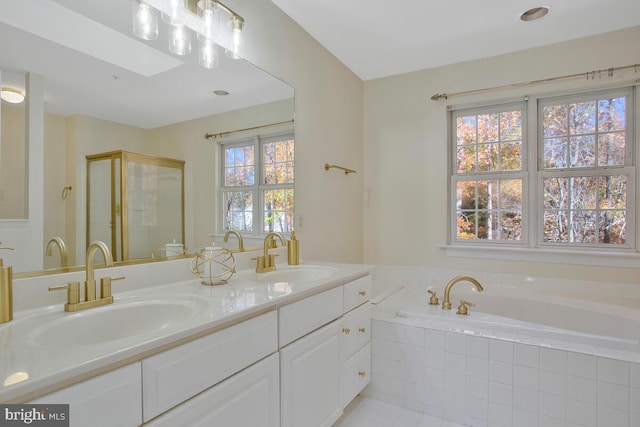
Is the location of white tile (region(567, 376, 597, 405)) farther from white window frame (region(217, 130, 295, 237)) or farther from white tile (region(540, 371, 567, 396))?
white window frame (region(217, 130, 295, 237))

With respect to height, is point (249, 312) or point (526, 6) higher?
point (526, 6)

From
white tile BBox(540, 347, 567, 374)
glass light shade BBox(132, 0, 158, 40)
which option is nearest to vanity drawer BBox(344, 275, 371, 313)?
white tile BBox(540, 347, 567, 374)

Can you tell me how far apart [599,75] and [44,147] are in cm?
326

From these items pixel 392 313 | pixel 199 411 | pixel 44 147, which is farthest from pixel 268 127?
pixel 199 411

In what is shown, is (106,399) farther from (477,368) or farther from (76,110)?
(477,368)

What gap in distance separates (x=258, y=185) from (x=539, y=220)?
2.19 m

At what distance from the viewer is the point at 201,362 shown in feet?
3.09

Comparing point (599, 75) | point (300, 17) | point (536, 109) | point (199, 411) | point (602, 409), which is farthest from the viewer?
point (536, 109)

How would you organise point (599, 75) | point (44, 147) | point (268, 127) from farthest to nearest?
point (599, 75) < point (268, 127) < point (44, 147)

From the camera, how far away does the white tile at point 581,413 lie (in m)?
1.51

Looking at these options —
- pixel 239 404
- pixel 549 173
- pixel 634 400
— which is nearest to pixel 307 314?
pixel 239 404

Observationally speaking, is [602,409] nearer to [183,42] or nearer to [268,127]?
[268,127]

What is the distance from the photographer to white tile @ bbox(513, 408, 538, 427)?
1.63 m

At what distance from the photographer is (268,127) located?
2041mm
